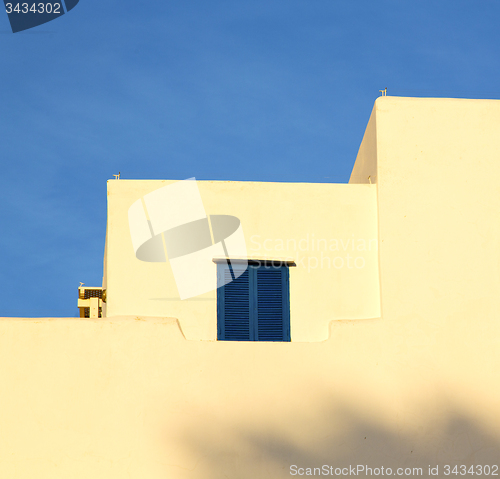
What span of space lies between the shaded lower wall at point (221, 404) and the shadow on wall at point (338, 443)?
0.01 m

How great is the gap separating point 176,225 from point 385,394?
418cm

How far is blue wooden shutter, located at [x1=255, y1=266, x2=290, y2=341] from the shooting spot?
10180mm

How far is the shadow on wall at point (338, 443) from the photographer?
28.0 feet

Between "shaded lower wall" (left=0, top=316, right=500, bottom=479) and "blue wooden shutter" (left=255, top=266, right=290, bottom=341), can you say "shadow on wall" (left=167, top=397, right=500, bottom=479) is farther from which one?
"blue wooden shutter" (left=255, top=266, right=290, bottom=341)

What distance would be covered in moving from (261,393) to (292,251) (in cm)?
265

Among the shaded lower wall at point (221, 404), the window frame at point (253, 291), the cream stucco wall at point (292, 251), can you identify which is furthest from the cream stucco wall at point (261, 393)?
the window frame at point (253, 291)

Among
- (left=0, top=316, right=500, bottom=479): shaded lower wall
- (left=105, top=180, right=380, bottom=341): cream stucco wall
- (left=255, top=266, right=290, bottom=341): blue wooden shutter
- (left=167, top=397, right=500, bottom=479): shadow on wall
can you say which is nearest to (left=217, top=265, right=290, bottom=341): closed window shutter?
(left=255, top=266, right=290, bottom=341): blue wooden shutter

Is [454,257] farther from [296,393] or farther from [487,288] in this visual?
[296,393]

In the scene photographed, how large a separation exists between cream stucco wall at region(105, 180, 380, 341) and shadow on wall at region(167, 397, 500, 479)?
1696 mm

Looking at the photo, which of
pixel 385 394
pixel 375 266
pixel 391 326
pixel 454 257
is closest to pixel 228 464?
pixel 385 394

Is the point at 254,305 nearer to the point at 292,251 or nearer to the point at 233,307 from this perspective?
the point at 233,307

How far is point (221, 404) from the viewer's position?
28.7ft

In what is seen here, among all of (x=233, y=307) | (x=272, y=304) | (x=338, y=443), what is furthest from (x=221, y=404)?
(x=272, y=304)

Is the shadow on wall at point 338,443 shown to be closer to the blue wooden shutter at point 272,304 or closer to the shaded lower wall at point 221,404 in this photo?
the shaded lower wall at point 221,404
